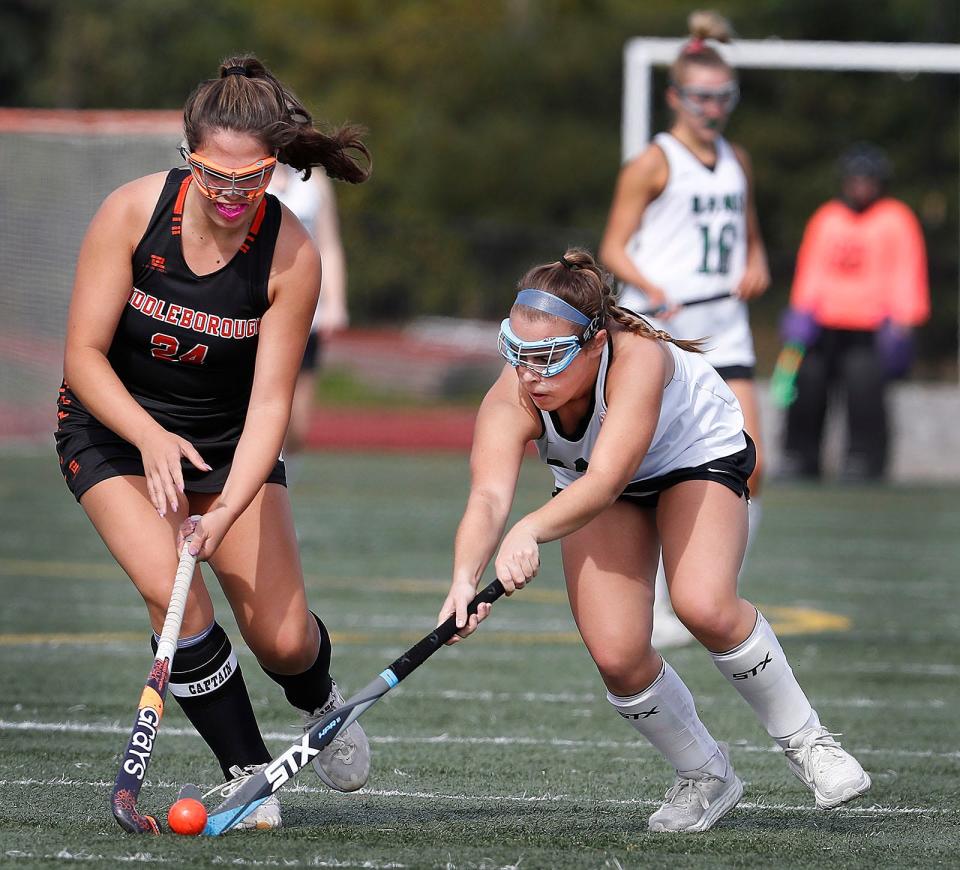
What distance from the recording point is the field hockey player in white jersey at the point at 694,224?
7.07 meters

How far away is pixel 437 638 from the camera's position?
164 inches

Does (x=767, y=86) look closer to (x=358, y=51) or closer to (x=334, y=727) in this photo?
(x=358, y=51)

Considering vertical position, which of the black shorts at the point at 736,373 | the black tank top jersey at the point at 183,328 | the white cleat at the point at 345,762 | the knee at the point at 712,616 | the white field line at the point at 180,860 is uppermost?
the black tank top jersey at the point at 183,328

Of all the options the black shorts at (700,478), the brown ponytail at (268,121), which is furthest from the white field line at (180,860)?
the brown ponytail at (268,121)

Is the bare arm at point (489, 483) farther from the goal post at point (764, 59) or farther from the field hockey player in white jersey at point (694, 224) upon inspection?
the goal post at point (764, 59)

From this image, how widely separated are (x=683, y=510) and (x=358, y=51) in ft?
130

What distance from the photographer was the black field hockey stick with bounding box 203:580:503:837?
13.6 feet

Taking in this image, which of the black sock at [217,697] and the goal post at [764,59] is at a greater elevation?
the goal post at [764,59]

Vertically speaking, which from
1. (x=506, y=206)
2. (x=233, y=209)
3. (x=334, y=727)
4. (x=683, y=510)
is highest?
(x=233, y=209)

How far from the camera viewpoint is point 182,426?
4.62 m

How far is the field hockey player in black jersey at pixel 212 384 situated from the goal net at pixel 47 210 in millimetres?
11302

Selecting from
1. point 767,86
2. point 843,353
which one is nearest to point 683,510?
point 843,353

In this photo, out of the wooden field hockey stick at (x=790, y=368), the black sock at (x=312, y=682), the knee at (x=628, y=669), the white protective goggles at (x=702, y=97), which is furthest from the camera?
the wooden field hockey stick at (x=790, y=368)

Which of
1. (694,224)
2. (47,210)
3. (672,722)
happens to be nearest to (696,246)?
(694,224)
